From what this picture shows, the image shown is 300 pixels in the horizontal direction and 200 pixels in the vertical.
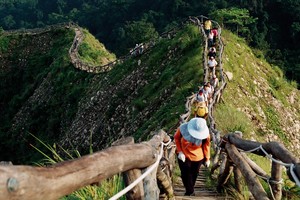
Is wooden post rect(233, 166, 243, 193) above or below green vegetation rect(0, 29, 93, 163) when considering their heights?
above

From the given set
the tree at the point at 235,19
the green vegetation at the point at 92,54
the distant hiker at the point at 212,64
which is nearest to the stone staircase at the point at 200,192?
the distant hiker at the point at 212,64

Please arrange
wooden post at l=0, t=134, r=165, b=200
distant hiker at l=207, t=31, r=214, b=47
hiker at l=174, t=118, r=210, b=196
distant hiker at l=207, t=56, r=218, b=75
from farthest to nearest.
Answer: distant hiker at l=207, t=31, r=214, b=47 < distant hiker at l=207, t=56, r=218, b=75 < hiker at l=174, t=118, r=210, b=196 < wooden post at l=0, t=134, r=165, b=200

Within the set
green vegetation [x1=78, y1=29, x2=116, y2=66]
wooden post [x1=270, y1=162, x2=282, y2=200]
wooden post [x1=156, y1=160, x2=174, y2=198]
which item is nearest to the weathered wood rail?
wooden post [x1=156, y1=160, x2=174, y2=198]

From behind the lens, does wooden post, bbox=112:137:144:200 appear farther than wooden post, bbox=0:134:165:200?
Yes

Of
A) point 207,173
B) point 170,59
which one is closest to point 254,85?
point 170,59

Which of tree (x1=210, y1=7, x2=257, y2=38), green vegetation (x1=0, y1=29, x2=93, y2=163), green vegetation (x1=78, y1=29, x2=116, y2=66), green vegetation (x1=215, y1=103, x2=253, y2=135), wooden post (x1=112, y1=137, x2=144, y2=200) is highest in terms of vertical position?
wooden post (x1=112, y1=137, x2=144, y2=200)

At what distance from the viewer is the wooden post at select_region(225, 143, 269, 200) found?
5.44 meters

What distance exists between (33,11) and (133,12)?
3593 cm

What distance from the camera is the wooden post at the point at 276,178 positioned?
5410mm

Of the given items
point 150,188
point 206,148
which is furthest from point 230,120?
point 150,188

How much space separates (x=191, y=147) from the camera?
749cm

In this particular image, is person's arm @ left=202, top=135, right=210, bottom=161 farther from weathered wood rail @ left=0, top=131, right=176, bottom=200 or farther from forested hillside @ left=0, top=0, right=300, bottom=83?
forested hillside @ left=0, top=0, right=300, bottom=83

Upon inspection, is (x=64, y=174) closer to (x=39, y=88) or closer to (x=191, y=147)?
(x=191, y=147)

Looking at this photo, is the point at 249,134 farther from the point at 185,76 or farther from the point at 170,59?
the point at 170,59
